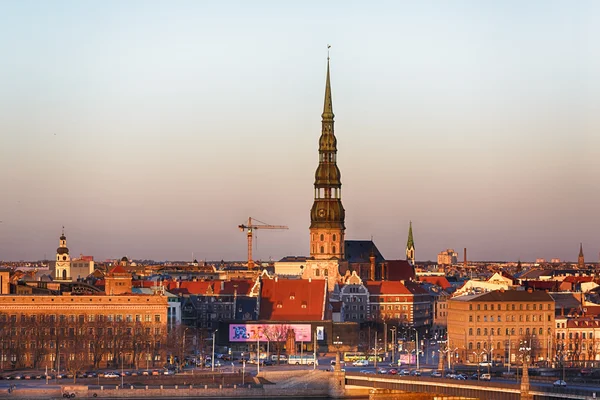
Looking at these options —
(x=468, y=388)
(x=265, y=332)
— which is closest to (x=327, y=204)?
(x=265, y=332)

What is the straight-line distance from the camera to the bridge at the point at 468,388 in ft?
302

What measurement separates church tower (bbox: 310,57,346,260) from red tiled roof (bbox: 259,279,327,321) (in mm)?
24971

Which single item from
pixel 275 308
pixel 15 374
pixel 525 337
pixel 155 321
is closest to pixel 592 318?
pixel 525 337

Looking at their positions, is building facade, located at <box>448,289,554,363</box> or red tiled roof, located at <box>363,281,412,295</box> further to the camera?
red tiled roof, located at <box>363,281,412,295</box>

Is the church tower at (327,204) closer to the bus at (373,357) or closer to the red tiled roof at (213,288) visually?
the red tiled roof at (213,288)

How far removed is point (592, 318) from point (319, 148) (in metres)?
40.5

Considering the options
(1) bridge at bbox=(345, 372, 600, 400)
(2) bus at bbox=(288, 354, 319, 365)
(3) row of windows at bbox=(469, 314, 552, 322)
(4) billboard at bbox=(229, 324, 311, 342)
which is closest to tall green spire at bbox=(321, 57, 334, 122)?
(4) billboard at bbox=(229, 324, 311, 342)

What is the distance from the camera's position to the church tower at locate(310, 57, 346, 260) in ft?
568

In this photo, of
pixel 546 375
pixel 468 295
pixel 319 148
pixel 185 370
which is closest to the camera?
pixel 546 375

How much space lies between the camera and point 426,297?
18075cm

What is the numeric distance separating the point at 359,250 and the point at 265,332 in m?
56.2

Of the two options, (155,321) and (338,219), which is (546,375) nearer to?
(155,321)

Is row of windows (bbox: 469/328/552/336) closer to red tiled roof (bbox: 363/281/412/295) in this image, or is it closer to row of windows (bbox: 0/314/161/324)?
row of windows (bbox: 0/314/161/324)

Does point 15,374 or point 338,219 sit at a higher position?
point 338,219
